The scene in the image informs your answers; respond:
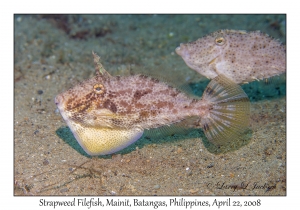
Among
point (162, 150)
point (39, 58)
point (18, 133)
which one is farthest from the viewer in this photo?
point (39, 58)

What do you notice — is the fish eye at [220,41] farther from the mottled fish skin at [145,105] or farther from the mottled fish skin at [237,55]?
the mottled fish skin at [145,105]

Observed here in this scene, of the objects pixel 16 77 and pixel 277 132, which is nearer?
pixel 277 132

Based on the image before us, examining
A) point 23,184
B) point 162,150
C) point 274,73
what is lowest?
point 23,184

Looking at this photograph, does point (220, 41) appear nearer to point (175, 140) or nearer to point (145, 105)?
point (175, 140)

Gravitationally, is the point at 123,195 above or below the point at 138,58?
below

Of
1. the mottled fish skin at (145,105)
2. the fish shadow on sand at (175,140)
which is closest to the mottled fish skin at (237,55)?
the fish shadow on sand at (175,140)

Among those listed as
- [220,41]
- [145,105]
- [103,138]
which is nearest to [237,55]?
[220,41]

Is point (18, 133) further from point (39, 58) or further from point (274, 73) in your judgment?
point (274, 73)
